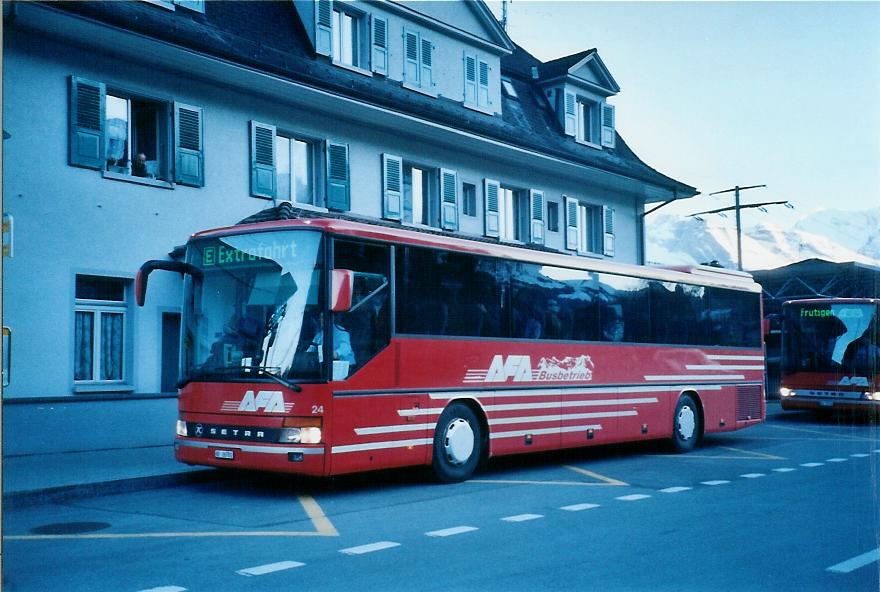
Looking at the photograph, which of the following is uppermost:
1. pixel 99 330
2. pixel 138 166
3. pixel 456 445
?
pixel 138 166

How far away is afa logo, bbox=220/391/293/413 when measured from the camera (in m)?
10.5

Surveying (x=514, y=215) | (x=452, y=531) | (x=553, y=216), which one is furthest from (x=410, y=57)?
(x=452, y=531)

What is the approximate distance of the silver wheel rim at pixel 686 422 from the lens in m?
17.1

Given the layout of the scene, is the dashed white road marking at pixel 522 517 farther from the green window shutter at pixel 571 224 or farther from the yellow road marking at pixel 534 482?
the green window shutter at pixel 571 224

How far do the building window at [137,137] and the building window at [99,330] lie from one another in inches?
75.8

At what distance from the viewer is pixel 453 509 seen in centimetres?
1003

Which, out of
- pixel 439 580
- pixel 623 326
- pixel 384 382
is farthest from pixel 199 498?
pixel 623 326

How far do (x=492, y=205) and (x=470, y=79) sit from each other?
126 inches

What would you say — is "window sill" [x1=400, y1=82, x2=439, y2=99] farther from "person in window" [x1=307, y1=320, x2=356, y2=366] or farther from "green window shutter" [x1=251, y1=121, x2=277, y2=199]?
"person in window" [x1=307, y1=320, x2=356, y2=366]

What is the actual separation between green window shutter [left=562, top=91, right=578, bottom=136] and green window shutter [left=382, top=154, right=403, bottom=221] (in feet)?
27.2

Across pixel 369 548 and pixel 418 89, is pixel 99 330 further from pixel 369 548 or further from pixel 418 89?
pixel 418 89

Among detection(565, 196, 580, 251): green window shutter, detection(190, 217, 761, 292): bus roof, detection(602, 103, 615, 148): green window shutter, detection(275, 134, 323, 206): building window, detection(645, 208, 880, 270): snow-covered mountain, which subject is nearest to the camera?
detection(190, 217, 761, 292): bus roof

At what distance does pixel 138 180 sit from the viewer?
16.4m

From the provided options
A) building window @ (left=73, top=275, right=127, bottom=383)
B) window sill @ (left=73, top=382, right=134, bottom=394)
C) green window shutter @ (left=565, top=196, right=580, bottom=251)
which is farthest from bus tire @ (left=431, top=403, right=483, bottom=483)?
green window shutter @ (left=565, top=196, right=580, bottom=251)
